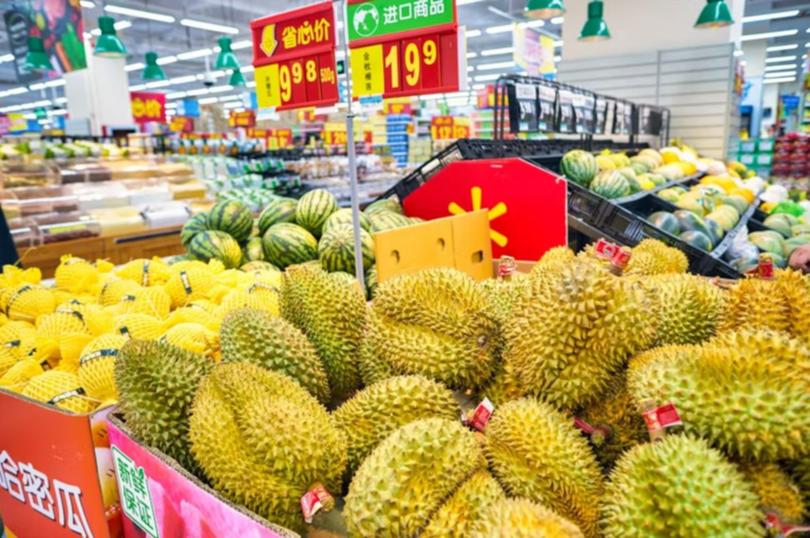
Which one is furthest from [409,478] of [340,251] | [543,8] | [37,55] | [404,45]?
[37,55]

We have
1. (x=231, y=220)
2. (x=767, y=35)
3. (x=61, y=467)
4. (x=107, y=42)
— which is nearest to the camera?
(x=61, y=467)

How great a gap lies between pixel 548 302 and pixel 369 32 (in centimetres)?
196

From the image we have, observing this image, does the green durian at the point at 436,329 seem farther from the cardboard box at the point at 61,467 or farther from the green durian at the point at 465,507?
the cardboard box at the point at 61,467

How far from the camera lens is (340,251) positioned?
2.78m

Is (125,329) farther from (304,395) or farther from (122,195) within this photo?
(122,195)

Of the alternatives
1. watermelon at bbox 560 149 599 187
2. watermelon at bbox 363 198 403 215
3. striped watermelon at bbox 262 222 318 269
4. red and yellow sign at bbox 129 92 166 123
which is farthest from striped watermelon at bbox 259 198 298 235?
red and yellow sign at bbox 129 92 166 123

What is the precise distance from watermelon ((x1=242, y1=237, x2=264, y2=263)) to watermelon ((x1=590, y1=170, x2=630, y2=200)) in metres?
2.08

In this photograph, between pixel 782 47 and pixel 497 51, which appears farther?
pixel 782 47

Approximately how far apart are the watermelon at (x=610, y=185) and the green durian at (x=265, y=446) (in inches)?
112

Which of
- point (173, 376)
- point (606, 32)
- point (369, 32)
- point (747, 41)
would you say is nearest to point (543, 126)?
point (369, 32)

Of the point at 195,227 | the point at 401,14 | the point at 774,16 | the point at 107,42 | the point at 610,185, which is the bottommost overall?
the point at 195,227

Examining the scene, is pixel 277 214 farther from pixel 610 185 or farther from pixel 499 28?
pixel 499 28

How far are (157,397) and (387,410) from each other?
0.49 meters

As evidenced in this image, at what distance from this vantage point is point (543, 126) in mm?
4301
